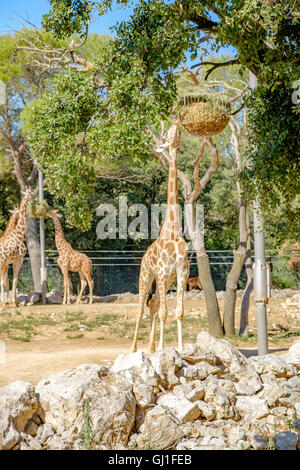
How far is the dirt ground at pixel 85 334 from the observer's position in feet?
29.0

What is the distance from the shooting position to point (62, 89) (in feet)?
25.5

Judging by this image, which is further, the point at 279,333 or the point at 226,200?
the point at 226,200

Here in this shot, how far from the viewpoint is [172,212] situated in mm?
8875

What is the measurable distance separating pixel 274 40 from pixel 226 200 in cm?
1912

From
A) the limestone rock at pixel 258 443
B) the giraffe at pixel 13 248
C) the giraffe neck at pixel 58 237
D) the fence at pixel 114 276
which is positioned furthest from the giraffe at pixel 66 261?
the limestone rock at pixel 258 443

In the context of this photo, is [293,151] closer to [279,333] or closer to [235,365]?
[235,365]

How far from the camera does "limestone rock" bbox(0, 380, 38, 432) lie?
209 inches

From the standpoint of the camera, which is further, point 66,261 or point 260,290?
point 66,261

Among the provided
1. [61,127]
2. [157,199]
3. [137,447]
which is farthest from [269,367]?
[157,199]

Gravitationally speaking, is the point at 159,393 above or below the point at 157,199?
below

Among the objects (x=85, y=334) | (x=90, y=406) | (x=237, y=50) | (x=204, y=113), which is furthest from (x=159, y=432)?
(x=85, y=334)

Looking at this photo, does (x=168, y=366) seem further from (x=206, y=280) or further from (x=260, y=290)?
(x=206, y=280)

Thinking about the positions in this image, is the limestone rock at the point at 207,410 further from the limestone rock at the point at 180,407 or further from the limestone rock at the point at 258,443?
the limestone rock at the point at 258,443

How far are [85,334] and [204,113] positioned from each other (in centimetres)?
671
